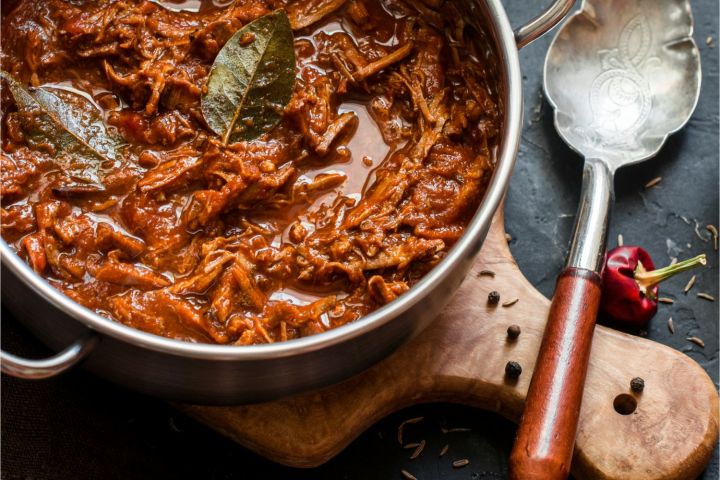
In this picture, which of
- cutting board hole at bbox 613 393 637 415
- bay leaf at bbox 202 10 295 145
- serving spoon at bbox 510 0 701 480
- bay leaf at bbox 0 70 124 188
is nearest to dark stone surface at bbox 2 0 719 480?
serving spoon at bbox 510 0 701 480

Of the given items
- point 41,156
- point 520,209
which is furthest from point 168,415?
point 520,209

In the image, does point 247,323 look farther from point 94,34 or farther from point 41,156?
point 94,34

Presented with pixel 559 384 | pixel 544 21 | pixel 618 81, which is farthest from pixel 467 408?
pixel 618 81

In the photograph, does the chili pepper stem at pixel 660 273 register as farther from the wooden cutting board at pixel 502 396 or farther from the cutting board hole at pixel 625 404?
the cutting board hole at pixel 625 404

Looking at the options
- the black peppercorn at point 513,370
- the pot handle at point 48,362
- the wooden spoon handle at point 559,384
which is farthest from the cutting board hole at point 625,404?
the pot handle at point 48,362

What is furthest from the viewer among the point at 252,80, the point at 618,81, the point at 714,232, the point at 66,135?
the point at 618,81

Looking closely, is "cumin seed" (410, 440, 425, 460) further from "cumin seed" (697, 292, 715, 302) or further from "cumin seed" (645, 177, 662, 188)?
"cumin seed" (645, 177, 662, 188)

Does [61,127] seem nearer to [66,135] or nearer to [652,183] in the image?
[66,135]
